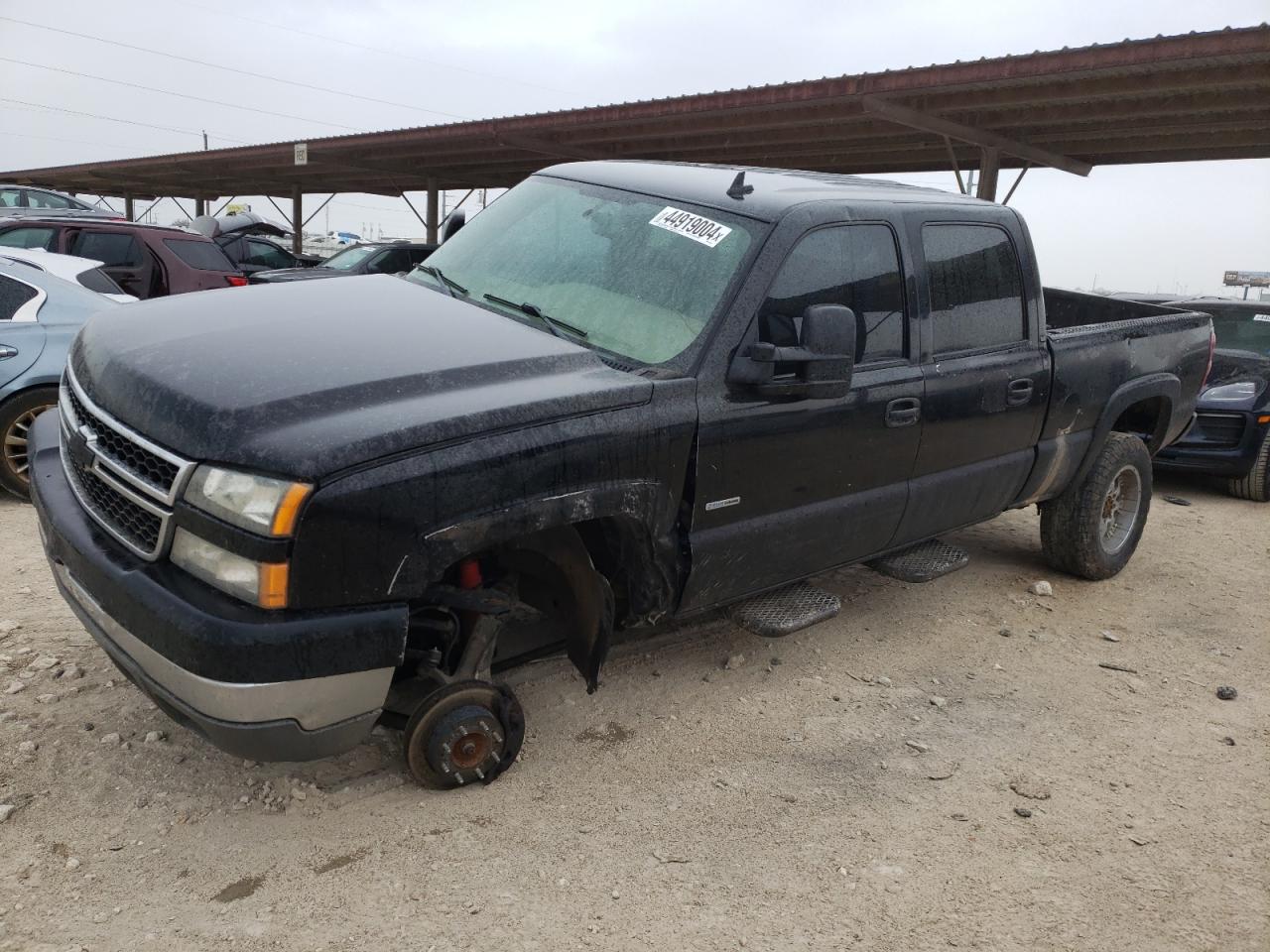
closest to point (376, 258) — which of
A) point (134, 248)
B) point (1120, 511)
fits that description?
point (134, 248)

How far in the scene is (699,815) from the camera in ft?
9.86

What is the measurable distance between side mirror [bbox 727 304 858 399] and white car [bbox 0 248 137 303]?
15.5 ft

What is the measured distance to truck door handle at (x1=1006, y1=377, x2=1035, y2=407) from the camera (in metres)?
4.31

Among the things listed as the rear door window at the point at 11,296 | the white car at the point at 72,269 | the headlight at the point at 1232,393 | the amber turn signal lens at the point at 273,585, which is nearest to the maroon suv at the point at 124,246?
the white car at the point at 72,269

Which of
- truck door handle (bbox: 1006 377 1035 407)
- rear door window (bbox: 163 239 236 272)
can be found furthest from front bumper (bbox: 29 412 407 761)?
rear door window (bbox: 163 239 236 272)

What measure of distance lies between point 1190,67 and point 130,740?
10.4 meters

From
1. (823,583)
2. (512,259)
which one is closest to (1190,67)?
(823,583)

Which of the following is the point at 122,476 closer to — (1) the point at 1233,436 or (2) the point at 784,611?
(2) the point at 784,611

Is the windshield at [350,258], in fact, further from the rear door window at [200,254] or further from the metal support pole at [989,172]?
the metal support pole at [989,172]

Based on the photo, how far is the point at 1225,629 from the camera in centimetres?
489

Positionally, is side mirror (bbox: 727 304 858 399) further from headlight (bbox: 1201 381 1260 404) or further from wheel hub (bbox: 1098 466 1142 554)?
headlight (bbox: 1201 381 1260 404)

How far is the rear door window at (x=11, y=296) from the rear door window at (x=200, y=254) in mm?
3110

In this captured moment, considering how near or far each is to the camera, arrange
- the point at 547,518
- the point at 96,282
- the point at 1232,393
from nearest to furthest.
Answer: the point at 547,518 → the point at 96,282 → the point at 1232,393

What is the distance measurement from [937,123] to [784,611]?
32.7ft
